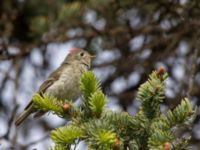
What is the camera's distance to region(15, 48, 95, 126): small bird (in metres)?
5.04

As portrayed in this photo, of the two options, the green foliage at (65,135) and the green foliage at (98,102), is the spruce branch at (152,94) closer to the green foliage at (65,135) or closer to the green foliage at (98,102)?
the green foliage at (98,102)

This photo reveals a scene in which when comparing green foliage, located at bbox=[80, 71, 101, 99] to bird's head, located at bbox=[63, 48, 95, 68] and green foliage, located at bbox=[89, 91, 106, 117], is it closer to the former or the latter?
green foliage, located at bbox=[89, 91, 106, 117]

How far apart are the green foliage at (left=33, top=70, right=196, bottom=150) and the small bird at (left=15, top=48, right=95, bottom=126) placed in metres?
2.14

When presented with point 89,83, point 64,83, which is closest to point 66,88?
point 64,83

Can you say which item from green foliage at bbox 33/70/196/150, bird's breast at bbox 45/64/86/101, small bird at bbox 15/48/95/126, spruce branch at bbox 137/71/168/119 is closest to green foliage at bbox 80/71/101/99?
green foliage at bbox 33/70/196/150

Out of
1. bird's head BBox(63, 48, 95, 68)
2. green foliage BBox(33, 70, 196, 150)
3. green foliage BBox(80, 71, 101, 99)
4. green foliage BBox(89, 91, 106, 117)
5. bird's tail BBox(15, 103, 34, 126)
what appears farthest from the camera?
bird's head BBox(63, 48, 95, 68)

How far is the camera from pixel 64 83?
5359 mm

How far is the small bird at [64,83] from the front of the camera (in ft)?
16.5

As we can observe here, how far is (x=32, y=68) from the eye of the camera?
24.3ft

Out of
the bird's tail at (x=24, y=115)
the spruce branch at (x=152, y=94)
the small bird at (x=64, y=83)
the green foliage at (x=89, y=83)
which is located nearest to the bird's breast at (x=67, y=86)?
the small bird at (x=64, y=83)

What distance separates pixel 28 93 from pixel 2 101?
40 cm

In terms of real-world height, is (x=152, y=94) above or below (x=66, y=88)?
below

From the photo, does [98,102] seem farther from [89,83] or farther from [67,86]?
[67,86]

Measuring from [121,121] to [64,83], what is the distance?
2628mm
